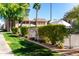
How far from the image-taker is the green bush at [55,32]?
9.29m

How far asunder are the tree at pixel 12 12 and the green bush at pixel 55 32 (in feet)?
3.98

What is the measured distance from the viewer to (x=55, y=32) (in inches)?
381

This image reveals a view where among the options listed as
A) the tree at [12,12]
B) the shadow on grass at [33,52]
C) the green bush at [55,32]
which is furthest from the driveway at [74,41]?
the tree at [12,12]

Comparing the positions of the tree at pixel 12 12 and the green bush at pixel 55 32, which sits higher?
the tree at pixel 12 12

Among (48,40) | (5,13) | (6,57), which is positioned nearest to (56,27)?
(48,40)

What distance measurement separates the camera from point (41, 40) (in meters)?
11.0

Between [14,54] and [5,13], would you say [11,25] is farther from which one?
[14,54]

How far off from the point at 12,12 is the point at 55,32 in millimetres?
1756

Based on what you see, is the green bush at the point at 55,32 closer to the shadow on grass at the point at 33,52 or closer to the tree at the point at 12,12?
the shadow on grass at the point at 33,52

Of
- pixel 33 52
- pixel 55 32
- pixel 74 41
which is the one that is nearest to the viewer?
pixel 33 52

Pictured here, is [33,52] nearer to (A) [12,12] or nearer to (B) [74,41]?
(A) [12,12]

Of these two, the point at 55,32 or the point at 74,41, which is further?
the point at 55,32

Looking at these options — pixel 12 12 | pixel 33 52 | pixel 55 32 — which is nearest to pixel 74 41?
pixel 55 32

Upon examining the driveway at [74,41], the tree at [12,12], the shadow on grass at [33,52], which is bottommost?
the shadow on grass at [33,52]
